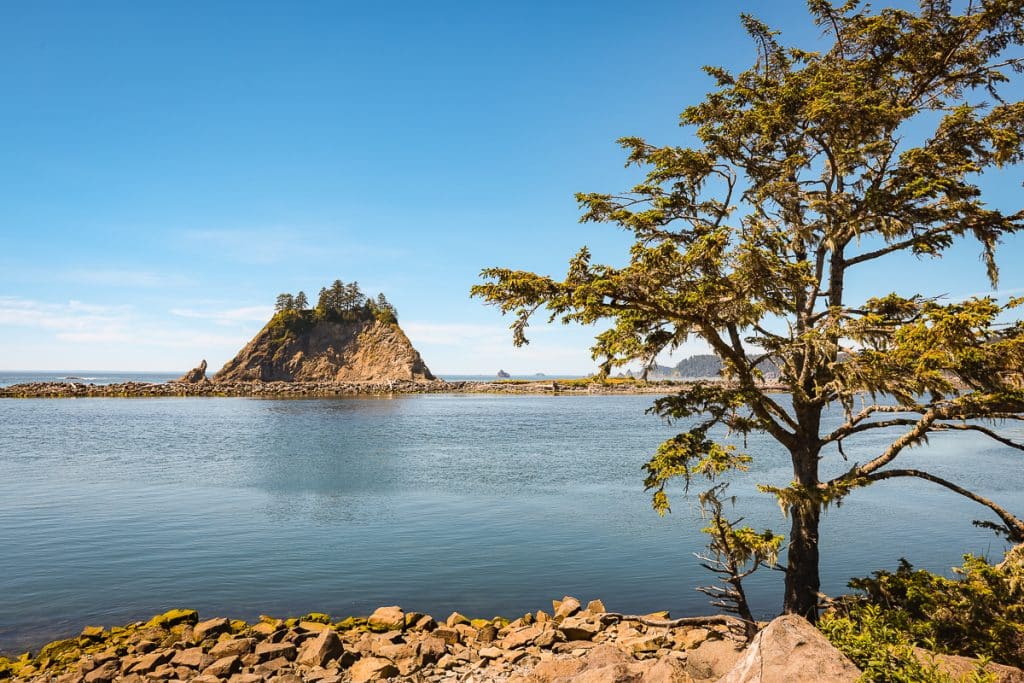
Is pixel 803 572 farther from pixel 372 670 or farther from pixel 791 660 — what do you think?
pixel 372 670

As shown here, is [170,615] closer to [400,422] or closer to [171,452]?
[171,452]

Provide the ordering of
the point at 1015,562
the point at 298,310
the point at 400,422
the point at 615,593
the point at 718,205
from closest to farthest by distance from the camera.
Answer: the point at 1015,562 < the point at 718,205 < the point at 615,593 < the point at 400,422 < the point at 298,310

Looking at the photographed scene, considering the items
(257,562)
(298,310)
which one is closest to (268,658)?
(257,562)

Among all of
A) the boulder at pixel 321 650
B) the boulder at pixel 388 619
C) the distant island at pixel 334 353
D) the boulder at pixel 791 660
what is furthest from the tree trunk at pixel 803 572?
the distant island at pixel 334 353

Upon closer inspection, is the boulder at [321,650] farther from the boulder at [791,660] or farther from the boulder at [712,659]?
the boulder at [791,660]

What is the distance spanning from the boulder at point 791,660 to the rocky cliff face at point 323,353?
164 meters

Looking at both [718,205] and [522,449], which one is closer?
[718,205]

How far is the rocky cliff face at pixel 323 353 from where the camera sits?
16988 centimetres

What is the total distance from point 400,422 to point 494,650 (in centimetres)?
6095

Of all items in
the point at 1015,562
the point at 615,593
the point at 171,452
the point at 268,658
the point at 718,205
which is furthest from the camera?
the point at 171,452

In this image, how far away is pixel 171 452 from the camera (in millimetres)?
45406

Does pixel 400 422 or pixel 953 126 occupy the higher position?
pixel 953 126

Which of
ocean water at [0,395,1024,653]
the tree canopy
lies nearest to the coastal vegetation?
the tree canopy

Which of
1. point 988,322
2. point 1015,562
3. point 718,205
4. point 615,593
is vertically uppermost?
point 718,205
